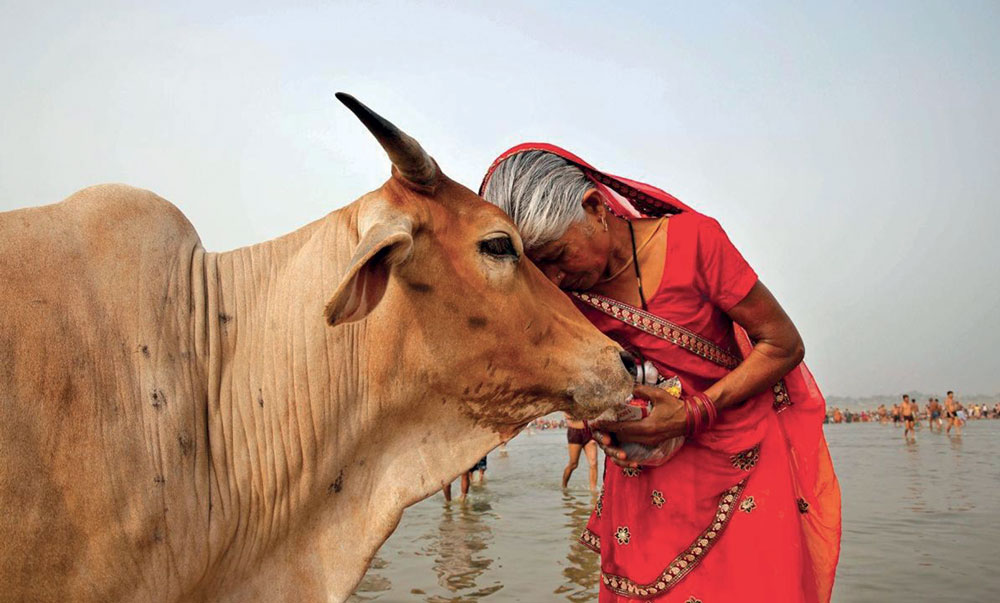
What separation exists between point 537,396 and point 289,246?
3.31 ft

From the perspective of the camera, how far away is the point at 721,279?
9.26 ft

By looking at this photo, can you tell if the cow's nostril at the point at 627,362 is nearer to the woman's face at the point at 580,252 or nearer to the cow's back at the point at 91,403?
the woman's face at the point at 580,252

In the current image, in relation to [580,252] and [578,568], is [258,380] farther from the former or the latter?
[578,568]

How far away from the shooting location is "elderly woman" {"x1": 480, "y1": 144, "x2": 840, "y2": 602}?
2.75m

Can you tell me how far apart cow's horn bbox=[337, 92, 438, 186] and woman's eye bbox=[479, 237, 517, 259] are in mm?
267

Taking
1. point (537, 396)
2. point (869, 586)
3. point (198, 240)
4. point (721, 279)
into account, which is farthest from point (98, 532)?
point (869, 586)

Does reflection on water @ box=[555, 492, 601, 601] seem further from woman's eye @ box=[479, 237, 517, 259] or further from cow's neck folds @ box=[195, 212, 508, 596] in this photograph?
woman's eye @ box=[479, 237, 517, 259]

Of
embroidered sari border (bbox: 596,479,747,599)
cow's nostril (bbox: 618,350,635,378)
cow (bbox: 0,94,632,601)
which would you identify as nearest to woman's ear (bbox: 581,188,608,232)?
cow (bbox: 0,94,632,601)

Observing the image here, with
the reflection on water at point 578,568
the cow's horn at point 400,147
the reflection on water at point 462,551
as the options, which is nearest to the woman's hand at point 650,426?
the cow's horn at point 400,147

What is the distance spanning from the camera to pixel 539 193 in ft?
9.28

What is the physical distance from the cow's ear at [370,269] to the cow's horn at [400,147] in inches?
6.7

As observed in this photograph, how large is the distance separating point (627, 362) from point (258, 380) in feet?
3.96

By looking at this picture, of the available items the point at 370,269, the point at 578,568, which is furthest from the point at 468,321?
the point at 578,568

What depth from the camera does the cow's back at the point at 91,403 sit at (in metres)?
1.83
